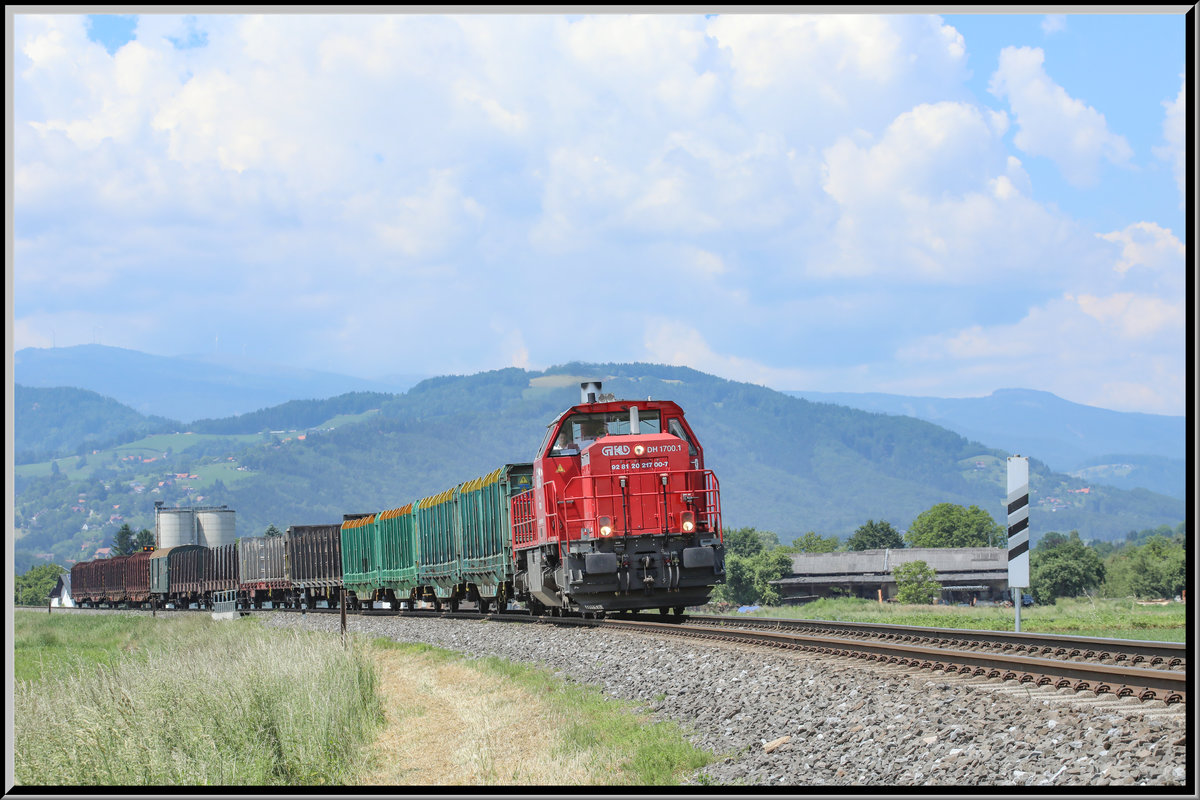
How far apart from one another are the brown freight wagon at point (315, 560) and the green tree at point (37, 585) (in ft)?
443

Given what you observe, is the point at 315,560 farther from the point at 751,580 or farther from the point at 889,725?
the point at 751,580

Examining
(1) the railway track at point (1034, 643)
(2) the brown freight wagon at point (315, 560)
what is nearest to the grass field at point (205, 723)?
(1) the railway track at point (1034, 643)

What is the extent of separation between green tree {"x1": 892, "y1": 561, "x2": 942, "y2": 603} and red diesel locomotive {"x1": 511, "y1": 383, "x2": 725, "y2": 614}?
102832 mm

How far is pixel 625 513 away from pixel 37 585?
19031 cm

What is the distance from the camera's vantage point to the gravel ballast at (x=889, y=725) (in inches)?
320

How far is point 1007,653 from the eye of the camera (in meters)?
13.5

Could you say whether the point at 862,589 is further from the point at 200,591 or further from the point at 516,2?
the point at 516,2

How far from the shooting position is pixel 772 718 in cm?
1152

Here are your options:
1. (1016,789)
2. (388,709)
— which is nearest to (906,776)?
(1016,789)

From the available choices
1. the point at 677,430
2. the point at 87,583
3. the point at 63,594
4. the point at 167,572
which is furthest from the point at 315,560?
the point at 63,594

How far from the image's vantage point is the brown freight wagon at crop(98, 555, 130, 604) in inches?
3292

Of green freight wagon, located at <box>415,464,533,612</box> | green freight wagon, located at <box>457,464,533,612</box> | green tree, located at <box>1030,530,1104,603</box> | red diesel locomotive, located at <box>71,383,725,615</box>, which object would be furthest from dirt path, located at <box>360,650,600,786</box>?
green tree, located at <box>1030,530,1104,603</box>

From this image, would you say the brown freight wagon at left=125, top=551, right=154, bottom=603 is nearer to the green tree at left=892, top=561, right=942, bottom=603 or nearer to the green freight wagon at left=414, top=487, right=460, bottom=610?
the green freight wagon at left=414, top=487, right=460, bottom=610

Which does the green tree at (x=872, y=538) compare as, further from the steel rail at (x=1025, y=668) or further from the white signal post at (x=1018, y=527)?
the steel rail at (x=1025, y=668)
